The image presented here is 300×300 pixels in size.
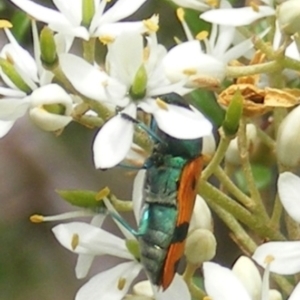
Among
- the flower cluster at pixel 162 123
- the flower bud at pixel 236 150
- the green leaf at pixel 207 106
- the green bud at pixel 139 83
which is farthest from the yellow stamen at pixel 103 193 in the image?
the green leaf at pixel 207 106

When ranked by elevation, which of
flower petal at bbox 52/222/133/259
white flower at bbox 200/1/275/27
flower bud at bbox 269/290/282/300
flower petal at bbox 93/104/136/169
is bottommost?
flower bud at bbox 269/290/282/300

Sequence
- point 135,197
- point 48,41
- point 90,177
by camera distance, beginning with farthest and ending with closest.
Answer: point 90,177 → point 135,197 → point 48,41

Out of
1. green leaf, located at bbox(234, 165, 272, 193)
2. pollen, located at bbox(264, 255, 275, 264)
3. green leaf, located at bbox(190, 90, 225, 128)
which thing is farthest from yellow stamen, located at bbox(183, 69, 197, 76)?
green leaf, located at bbox(234, 165, 272, 193)

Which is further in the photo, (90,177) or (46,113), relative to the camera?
(90,177)

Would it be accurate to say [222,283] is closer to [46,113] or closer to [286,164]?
[286,164]

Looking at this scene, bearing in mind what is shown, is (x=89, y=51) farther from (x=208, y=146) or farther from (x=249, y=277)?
(x=249, y=277)

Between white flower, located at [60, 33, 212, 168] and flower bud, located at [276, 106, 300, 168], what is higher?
white flower, located at [60, 33, 212, 168]

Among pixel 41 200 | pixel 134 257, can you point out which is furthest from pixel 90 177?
pixel 134 257

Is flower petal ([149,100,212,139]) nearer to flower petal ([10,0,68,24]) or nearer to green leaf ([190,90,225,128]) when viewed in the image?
flower petal ([10,0,68,24])
